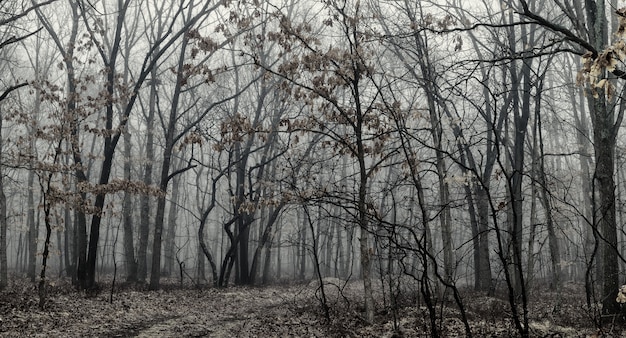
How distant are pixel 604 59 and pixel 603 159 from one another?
6.57 m

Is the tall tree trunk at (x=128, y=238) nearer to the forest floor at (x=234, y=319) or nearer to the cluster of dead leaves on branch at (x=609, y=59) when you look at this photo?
the forest floor at (x=234, y=319)

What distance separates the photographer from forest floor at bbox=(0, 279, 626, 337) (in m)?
8.39

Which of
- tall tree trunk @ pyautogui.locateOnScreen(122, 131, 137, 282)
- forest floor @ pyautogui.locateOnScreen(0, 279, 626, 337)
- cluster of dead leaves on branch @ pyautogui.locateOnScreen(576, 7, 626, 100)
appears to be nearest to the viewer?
cluster of dead leaves on branch @ pyautogui.locateOnScreen(576, 7, 626, 100)

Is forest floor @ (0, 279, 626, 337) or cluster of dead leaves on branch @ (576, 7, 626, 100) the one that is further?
forest floor @ (0, 279, 626, 337)

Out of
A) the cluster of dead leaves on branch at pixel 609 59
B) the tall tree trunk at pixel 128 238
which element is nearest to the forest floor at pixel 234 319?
the cluster of dead leaves on branch at pixel 609 59

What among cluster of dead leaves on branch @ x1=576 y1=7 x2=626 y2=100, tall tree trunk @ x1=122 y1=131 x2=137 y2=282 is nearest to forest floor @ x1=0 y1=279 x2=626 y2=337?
cluster of dead leaves on branch @ x1=576 y1=7 x2=626 y2=100

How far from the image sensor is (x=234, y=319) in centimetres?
1134

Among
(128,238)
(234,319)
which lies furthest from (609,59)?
(128,238)

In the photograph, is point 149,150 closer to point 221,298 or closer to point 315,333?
point 221,298

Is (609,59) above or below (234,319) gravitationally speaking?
above

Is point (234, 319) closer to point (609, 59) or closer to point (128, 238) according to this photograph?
point (609, 59)

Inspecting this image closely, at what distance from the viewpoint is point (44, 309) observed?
10586mm

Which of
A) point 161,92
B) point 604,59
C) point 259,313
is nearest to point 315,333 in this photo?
point 259,313

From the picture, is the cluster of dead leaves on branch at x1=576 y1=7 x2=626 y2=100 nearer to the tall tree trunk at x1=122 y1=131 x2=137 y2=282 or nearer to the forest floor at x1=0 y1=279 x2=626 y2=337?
the forest floor at x1=0 y1=279 x2=626 y2=337
